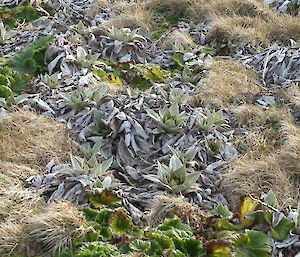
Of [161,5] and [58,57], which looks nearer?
[58,57]

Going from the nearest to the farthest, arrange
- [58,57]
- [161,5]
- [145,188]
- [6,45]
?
[145,188]
[58,57]
[6,45]
[161,5]

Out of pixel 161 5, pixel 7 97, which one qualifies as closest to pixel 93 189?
pixel 7 97

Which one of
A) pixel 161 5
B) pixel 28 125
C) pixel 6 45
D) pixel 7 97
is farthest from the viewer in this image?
pixel 161 5

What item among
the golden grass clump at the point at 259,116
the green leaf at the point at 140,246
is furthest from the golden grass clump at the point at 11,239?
the golden grass clump at the point at 259,116

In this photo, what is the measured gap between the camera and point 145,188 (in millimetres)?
3619

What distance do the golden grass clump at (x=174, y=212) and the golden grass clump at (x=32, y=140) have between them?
3.00ft

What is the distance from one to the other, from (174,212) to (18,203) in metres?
0.97

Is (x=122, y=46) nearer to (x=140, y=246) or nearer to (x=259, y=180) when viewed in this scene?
(x=259, y=180)

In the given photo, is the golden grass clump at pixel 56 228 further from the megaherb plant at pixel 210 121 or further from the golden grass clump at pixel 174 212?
the megaherb plant at pixel 210 121

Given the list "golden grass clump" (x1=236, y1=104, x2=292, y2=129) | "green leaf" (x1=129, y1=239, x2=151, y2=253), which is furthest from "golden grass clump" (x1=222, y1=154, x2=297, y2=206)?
"green leaf" (x1=129, y1=239, x2=151, y2=253)

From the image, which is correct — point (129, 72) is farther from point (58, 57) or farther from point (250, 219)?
point (250, 219)

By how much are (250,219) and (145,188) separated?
2.72 ft

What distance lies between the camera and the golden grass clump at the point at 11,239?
9.70 ft

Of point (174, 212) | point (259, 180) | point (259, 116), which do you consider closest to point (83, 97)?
point (259, 116)
